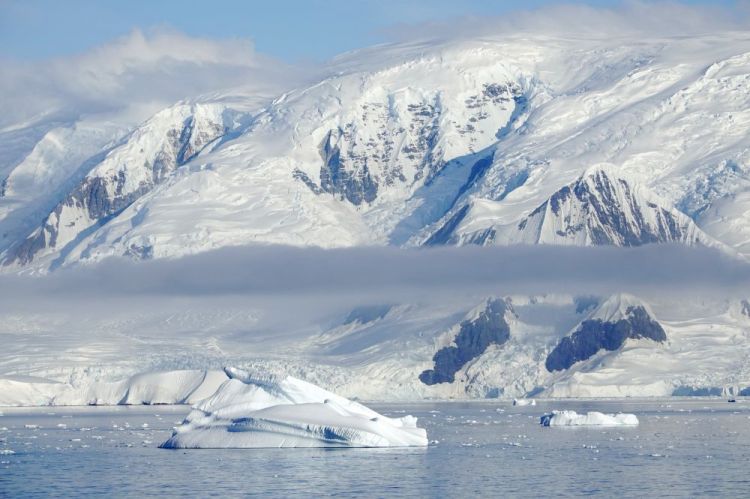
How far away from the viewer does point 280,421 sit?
139750 millimetres

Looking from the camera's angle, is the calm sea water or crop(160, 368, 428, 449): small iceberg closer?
the calm sea water

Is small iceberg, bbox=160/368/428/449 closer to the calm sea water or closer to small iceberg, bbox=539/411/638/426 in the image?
the calm sea water

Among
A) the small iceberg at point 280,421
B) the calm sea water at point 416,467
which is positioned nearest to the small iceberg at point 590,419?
the calm sea water at point 416,467

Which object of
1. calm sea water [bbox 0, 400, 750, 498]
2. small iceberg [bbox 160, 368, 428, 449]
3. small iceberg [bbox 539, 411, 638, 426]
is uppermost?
small iceberg [bbox 539, 411, 638, 426]

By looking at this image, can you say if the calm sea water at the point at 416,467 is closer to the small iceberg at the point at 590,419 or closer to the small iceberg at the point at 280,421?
the small iceberg at the point at 280,421

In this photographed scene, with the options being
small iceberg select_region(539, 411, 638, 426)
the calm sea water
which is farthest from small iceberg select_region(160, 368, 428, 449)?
small iceberg select_region(539, 411, 638, 426)

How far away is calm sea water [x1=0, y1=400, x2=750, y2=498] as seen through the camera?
112 m

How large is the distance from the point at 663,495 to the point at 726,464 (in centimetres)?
1996

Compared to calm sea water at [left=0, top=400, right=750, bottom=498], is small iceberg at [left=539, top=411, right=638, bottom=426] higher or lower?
higher

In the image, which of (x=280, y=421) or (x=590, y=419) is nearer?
(x=280, y=421)

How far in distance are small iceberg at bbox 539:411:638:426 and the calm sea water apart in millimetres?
12199

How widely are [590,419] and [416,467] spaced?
6049 cm

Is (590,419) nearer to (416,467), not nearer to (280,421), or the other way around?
(280,421)

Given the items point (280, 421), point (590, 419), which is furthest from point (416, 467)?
point (590, 419)
